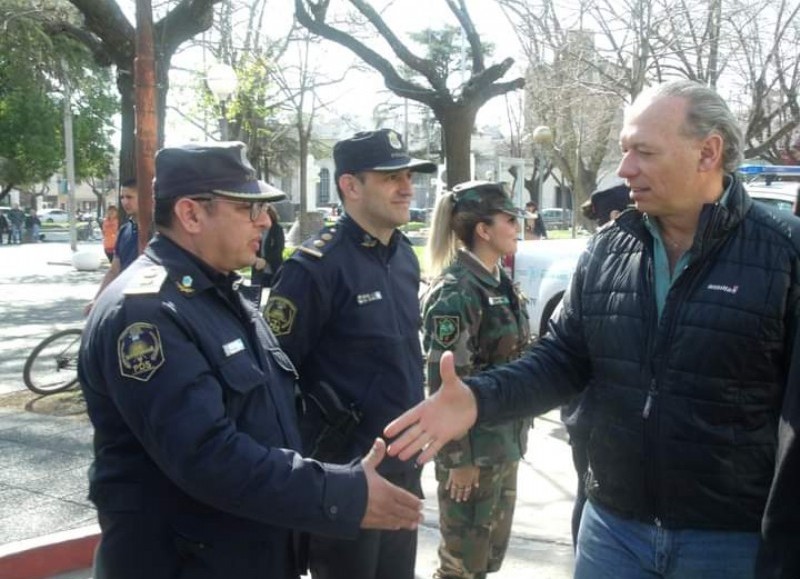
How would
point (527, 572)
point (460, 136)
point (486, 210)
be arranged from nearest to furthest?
point (486, 210) → point (527, 572) → point (460, 136)

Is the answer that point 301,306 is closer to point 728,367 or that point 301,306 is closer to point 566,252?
point 728,367

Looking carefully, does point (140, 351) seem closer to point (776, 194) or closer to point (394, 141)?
point (394, 141)

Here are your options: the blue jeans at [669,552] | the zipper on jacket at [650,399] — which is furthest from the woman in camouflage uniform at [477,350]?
the zipper on jacket at [650,399]

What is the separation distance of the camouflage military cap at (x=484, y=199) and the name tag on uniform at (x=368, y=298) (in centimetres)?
96

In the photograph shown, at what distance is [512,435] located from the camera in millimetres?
3736

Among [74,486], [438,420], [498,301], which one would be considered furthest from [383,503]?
[74,486]

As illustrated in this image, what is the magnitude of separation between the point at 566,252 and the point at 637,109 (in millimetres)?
7420

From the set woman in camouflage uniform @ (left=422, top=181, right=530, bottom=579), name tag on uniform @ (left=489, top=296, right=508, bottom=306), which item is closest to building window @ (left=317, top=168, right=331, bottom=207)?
woman in camouflage uniform @ (left=422, top=181, right=530, bottom=579)

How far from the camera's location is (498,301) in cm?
386

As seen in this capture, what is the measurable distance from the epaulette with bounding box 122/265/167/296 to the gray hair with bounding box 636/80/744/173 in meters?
1.30

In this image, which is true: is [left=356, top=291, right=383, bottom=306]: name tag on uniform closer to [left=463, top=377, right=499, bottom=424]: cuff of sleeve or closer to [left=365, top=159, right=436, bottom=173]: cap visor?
[left=365, top=159, right=436, bottom=173]: cap visor

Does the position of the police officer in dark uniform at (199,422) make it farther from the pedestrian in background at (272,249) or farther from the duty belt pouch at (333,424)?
the pedestrian in background at (272,249)

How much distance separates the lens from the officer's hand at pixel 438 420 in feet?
8.00

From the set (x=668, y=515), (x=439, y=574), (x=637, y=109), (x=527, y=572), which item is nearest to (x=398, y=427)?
(x=668, y=515)
